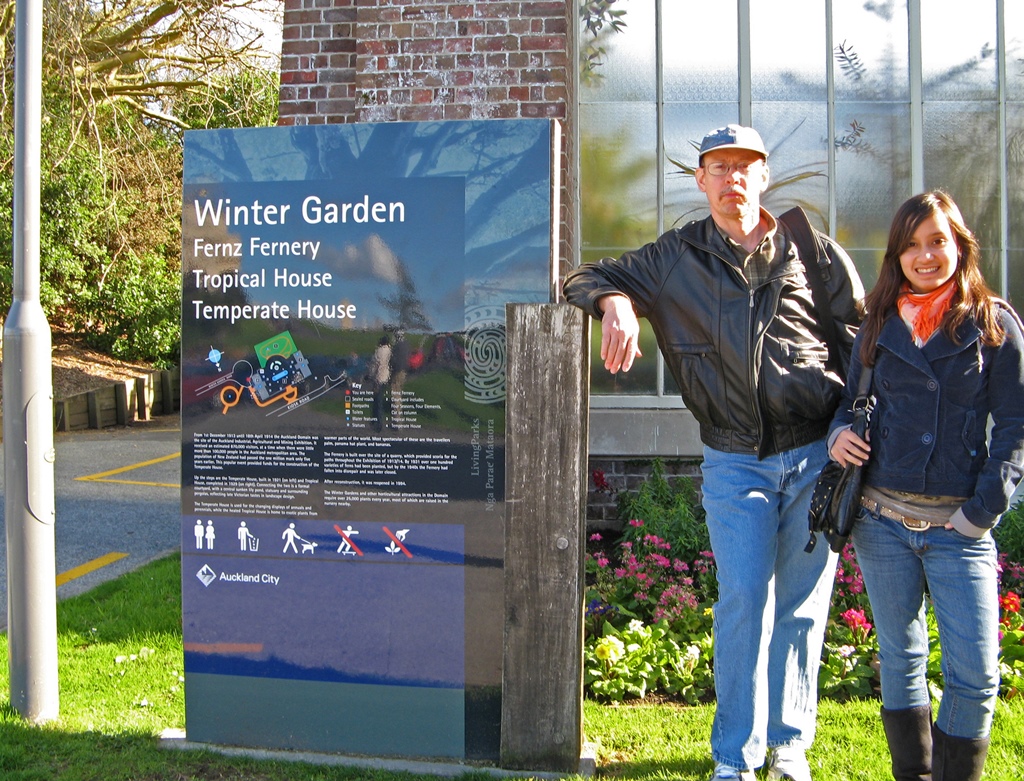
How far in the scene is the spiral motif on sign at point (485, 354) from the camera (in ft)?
10.5

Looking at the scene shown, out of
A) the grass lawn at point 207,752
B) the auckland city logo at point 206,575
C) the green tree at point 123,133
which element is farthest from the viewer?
the green tree at point 123,133

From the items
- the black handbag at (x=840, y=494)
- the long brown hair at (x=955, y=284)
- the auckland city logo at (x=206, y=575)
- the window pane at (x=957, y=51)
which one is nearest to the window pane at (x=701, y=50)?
the window pane at (x=957, y=51)

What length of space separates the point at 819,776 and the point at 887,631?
0.78m

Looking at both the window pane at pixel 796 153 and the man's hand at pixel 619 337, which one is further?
the window pane at pixel 796 153

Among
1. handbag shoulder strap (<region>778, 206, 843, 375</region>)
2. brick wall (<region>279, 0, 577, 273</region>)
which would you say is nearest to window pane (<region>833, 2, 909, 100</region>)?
brick wall (<region>279, 0, 577, 273</region>)

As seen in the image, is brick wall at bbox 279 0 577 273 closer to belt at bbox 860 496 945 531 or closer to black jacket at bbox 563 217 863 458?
black jacket at bbox 563 217 863 458

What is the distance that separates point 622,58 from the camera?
19.6ft

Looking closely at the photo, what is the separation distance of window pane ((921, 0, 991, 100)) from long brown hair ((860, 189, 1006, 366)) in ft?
12.2

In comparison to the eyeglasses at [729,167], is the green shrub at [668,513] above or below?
below

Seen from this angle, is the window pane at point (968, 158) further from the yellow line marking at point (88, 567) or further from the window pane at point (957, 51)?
the yellow line marking at point (88, 567)

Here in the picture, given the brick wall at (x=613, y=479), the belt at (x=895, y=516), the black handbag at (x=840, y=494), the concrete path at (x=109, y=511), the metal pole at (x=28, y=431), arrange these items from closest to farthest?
the belt at (x=895, y=516) → the black handbag at (x=840, y=494) → the metal pole at (x=28, y=431) → the brick wall at (x=613, y=479) → the concrete path at (x=109, y=511)

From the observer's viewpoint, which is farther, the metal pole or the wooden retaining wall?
the wooden retaining wall

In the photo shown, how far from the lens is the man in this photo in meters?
2.93

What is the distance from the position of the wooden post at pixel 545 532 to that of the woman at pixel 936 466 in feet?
2.67
